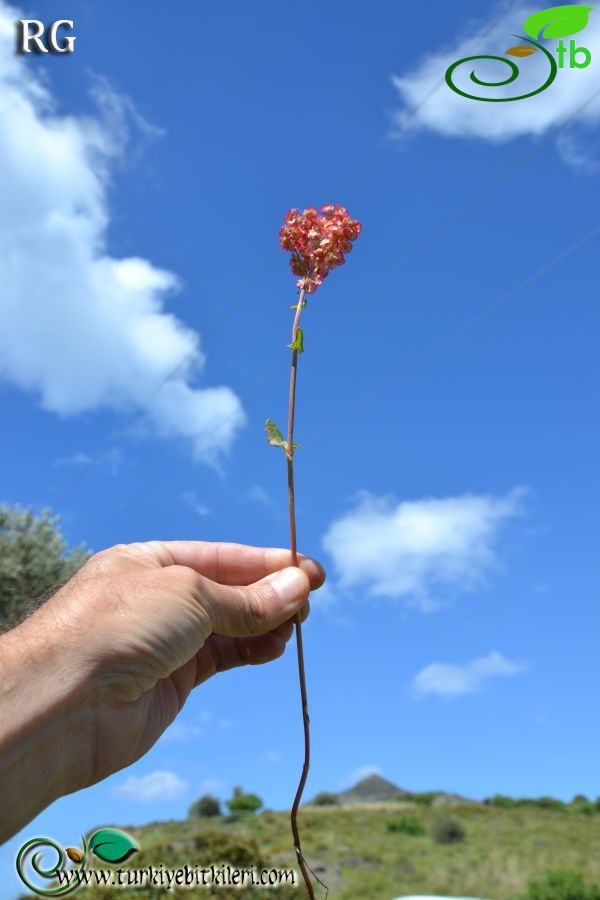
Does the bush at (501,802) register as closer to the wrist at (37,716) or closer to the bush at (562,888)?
the bush at (562,888)

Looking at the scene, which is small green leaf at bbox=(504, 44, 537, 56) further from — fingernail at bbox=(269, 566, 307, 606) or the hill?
the hill

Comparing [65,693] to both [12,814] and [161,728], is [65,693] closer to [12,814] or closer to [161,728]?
[12,814]

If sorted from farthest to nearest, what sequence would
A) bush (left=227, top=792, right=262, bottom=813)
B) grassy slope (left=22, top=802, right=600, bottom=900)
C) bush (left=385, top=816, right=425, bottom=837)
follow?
bush (left=227, top=792, right=262, bottom=813) < bush (left=385, top=816, right=425, bottom=837) < grassy slope (left=22, top=802, right=600, bottom=900)

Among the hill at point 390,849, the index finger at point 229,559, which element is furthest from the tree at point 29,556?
the index finger at point 229,559

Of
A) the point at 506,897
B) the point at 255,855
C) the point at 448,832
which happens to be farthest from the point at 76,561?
the point at 448,832

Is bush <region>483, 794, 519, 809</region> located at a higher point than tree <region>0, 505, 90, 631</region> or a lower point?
lower

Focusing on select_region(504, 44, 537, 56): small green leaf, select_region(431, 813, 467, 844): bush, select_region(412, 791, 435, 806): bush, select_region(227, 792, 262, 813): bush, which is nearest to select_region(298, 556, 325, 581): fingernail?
select_region(504, 44, 537, 56): small green leaf
